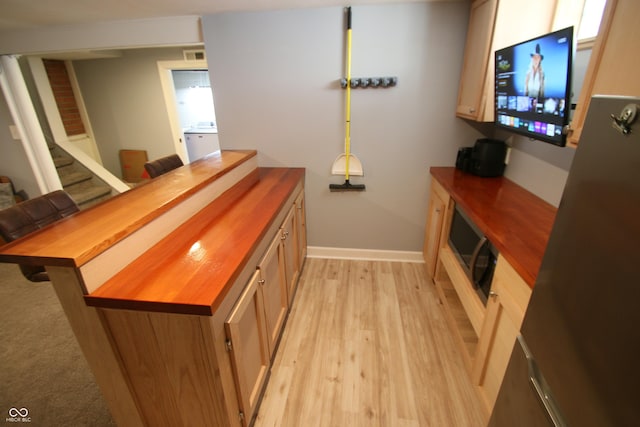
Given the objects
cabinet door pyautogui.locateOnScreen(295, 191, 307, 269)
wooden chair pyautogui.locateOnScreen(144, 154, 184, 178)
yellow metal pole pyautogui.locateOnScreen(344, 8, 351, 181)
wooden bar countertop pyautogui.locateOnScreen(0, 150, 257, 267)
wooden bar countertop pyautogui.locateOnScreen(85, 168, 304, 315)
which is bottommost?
cabinet door pyautogui.locateOnScreen(295, 191, 307, 269)

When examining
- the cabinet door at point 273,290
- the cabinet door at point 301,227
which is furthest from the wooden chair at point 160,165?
the cabinet door at point 273,290

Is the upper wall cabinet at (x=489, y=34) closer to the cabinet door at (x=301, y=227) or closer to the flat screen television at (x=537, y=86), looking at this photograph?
the flat screen television at (x=537, y=86)

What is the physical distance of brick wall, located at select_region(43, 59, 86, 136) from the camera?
4.63 metres

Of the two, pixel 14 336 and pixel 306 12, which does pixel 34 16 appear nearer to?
pixel 306 12

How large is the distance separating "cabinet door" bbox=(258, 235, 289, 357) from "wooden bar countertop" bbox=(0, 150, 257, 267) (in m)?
0.55

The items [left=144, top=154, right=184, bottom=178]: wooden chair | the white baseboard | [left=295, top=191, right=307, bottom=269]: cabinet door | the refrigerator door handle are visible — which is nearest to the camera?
the refrigerator door handle

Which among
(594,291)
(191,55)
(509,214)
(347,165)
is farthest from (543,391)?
(191,55)

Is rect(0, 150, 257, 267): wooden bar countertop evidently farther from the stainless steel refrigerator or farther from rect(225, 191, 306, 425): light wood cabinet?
the stainless steel refrigerator

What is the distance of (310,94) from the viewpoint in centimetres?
245

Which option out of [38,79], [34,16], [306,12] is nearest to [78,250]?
[306,12]

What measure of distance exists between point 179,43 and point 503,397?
10.4 feet

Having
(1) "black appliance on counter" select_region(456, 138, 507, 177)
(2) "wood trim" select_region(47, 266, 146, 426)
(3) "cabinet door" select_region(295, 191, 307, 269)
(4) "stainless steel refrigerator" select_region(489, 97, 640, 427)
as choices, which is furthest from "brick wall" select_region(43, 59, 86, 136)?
(4) "stainless steel refrigerator" select_region(489, 97, 640, 427)

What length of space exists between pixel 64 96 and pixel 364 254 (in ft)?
18.3

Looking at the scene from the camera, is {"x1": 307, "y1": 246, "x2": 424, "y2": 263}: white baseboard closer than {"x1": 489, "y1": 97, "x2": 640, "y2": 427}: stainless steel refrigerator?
No
